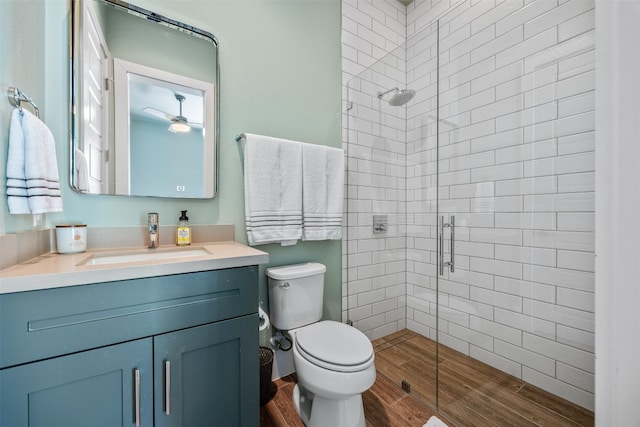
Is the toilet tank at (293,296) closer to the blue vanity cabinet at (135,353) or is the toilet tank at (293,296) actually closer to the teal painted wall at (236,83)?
the teal painted wall at (236,83)

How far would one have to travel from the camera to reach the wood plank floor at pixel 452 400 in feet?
4.35

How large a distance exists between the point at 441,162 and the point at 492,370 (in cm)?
138

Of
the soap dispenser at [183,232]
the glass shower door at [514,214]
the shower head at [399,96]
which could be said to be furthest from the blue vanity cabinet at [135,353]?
the shower head at [399,96]

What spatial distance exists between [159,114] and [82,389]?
1.17 m

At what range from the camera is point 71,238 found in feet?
3.55

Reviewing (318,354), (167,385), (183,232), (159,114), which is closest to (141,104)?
(159,114)

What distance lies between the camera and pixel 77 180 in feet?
3.84

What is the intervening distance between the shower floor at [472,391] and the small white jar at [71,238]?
71.4 inches

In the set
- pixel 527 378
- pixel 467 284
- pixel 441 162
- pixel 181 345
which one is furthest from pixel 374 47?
pixel 527 378

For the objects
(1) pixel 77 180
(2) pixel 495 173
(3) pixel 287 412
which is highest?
(2) pixel 495 173

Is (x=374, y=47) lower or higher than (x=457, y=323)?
higher

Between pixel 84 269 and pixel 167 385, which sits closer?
pixel 84 269

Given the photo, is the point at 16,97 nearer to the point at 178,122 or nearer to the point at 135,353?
the point at 178,122

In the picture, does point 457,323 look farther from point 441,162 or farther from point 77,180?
point 77,180
